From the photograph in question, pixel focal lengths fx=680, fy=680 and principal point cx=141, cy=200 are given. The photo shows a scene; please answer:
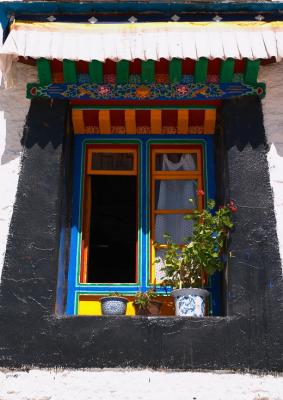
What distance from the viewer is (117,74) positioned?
17.2 ft

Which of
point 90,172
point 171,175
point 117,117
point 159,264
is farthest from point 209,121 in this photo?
point 159,264

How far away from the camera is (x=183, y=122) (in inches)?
219

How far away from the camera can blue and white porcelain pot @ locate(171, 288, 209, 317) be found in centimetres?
460

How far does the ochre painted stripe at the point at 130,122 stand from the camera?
5473mm

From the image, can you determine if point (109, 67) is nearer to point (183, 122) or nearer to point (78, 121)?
point (78, 121)

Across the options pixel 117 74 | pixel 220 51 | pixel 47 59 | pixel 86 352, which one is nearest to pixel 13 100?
pixel 47 59

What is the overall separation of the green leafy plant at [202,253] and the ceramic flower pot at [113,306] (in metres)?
0.40

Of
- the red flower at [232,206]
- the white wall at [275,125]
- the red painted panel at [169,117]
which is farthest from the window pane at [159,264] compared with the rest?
the red painted panel at [169,117]

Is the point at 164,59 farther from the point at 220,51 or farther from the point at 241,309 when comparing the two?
the point at 241,309

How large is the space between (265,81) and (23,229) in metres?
2.21

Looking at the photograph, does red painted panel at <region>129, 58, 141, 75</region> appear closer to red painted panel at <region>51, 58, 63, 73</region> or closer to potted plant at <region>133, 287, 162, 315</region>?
red painted panel at <region>51, 58, 63, 73</region>

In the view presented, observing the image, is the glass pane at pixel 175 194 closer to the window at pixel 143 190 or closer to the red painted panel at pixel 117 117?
the window at pixel 143 190

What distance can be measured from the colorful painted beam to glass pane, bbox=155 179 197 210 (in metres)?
0.73

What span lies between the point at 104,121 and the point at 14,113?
2.41 ft
